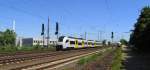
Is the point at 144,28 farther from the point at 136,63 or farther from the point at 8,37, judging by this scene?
the point at 8,37

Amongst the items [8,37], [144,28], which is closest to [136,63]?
[144,28]

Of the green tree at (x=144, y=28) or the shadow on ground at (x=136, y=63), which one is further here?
the green tree at (x=144, y=28)

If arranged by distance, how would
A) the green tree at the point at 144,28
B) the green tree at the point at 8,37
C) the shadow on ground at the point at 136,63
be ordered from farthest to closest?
the green tree at the point at 8,37 < the green tree at the point at 144,28 < the shadow on ground at the point at 136,63

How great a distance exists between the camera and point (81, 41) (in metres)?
85.9

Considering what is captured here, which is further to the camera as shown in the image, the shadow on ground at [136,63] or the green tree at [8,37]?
the green tree at [8,37]

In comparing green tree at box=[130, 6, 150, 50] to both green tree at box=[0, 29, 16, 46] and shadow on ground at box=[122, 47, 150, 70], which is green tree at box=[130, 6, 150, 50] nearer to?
shadow on ground at box=[122, 47, 150, 70]

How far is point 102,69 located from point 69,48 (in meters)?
59.4

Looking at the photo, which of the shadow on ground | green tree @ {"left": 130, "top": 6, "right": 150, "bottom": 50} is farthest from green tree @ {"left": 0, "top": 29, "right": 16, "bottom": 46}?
the shadow on ground

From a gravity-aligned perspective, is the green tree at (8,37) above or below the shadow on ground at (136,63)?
above

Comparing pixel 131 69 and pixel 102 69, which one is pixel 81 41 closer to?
pixel 131 69

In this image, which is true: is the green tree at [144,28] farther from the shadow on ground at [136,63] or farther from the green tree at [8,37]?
the green tree at [8,37]

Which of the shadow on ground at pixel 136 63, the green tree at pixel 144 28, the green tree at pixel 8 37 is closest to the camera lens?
the shadow on ground at pixel 136 63

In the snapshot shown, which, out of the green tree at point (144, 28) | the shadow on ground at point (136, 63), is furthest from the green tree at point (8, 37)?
the shadow on ground at point (136, 63)

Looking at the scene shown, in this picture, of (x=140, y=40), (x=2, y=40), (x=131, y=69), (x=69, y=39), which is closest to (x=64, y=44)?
(x=69, y=39)
